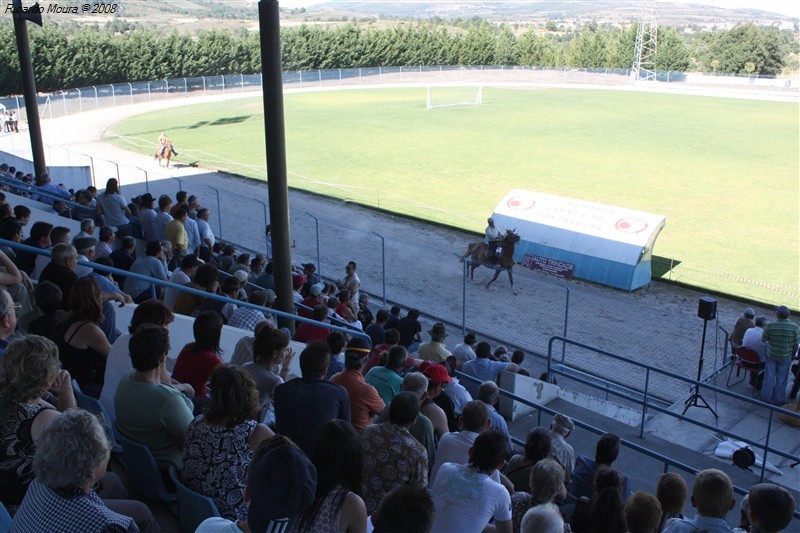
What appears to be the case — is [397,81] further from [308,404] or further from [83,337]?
[308,404]

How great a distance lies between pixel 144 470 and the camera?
4836 millimetres

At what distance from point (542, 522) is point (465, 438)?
130 centimetres

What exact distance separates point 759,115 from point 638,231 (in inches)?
1538

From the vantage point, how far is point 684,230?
22.3 m

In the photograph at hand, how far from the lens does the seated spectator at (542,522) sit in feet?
14.1

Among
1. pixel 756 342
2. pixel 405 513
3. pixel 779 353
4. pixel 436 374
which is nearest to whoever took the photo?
pixel 405 513

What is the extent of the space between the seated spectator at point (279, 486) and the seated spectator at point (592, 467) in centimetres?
297

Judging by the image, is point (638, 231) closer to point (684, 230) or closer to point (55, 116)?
point (684, 230)

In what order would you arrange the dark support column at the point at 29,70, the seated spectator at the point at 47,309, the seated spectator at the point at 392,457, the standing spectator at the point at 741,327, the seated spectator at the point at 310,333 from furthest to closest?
the dark support column at the point at 29,70
the standing spectator at the point at 741,327
the seated spectator at the point at 310,333
the seated spectator at the point at 47,309
the seated spectator at the point at 392,457

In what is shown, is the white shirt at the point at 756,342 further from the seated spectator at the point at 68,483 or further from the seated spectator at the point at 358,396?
the seated spectator at the point at 68,483

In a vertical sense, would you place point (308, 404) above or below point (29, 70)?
below

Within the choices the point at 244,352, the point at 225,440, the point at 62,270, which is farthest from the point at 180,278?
the point at 225,440

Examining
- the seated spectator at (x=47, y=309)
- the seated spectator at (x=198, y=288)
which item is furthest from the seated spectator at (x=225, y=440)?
the seated spectator at (x=198, y=288)

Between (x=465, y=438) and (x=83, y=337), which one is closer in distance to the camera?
(x=465, y=438)
